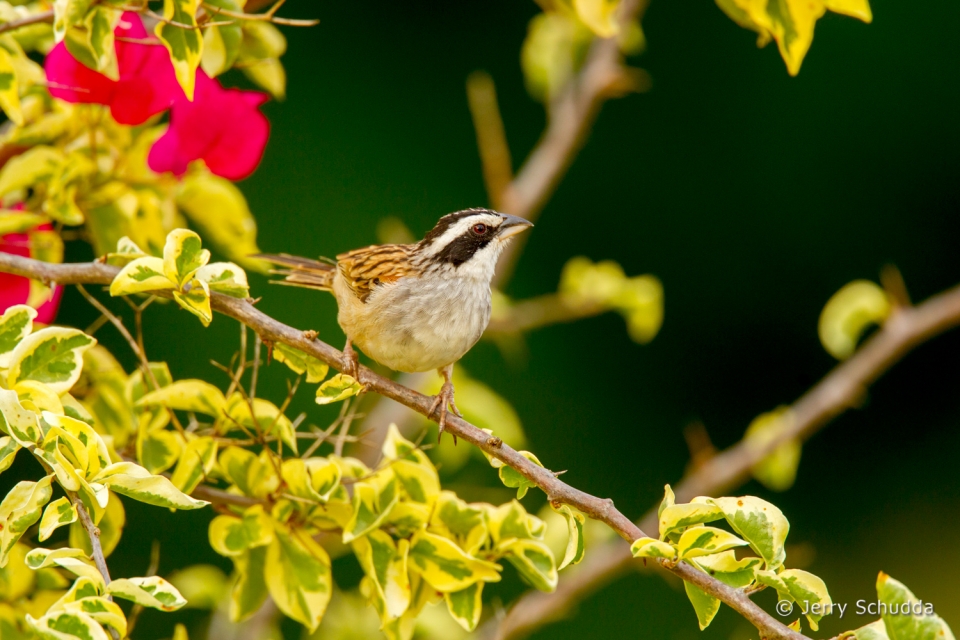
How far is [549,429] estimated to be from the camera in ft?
15.3

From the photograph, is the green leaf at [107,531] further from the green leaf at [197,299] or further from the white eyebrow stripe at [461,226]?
the white eyebrow stripe at [461,226]

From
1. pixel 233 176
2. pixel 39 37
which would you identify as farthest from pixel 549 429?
pixel 39 37

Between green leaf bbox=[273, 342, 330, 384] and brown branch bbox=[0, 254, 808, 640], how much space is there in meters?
0.03

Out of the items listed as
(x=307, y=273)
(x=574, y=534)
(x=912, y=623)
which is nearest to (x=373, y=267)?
(x=307, y=273)

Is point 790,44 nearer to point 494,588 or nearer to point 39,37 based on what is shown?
point 39,37

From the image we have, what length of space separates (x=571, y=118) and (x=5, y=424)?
209 centimetres

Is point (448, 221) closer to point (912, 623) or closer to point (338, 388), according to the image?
point (338, 388)

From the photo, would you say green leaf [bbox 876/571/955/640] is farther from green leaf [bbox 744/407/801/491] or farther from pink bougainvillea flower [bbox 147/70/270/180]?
green leaf [bbox 744/407/801/491]

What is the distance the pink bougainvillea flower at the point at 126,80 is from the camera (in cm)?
171

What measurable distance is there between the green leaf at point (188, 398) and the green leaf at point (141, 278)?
A: 28 centimetres

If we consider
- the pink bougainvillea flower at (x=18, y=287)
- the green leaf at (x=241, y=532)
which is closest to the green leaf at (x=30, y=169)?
the pink bougainvillea flower at (x=18, y=287)

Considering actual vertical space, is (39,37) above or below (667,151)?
below

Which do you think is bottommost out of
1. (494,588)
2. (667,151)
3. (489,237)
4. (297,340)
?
(494,588)

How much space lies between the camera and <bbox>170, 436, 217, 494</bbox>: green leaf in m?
1.56
